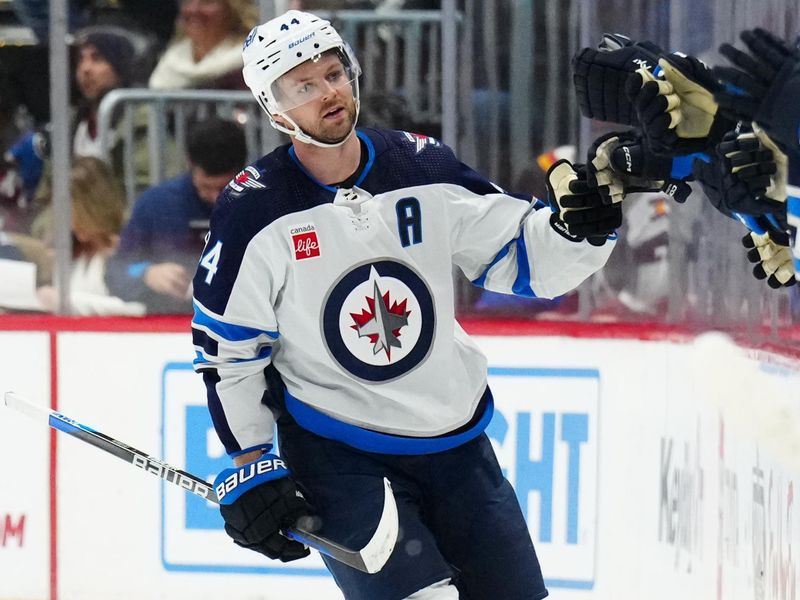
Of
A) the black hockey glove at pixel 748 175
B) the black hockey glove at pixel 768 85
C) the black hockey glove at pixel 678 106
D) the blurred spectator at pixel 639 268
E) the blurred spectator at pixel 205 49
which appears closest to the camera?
the black hockey glove at pixel 768 85

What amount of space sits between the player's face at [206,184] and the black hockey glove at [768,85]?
2.73 metres

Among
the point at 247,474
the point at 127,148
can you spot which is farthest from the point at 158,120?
the point at 247,474

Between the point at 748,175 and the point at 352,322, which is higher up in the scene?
the point at 748,175

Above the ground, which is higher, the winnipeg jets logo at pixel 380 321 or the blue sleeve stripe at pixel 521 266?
the blue sleeve stripe at pixel 521 266

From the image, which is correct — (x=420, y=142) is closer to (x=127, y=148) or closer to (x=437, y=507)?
(x=437, y=507)

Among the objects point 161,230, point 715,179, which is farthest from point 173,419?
point 715,179

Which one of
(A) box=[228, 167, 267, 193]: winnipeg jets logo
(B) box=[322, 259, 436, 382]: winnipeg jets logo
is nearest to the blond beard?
(A) box=[228, 167, 267, 193]: winnipeg jets logo

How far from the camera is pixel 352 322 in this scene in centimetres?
260

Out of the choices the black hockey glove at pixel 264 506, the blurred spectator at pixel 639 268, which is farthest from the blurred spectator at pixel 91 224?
the black hockey glove at pixel 264 506

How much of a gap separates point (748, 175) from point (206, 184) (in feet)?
9.02

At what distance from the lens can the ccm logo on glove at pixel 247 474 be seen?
2609 mm

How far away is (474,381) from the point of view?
2738mm

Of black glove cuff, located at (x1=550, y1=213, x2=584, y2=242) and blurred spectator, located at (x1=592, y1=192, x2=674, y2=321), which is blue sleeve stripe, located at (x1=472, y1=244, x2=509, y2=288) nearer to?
black glove cuff, located at (x1=550, y1=213, x2=584, y2=242)

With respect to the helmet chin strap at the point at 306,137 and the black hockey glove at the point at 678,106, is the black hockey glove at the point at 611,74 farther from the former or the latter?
the helmet chin strap at the point at 306,137
